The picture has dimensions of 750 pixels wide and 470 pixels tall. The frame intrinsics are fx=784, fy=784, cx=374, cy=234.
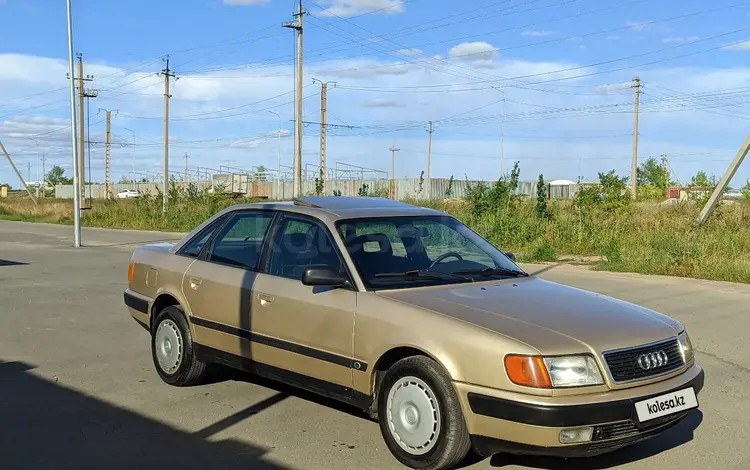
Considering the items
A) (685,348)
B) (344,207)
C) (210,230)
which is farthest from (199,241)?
(685,348)

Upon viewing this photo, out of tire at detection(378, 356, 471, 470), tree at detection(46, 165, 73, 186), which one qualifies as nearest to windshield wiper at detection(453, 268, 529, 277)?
tire at detection(378, 356, 471, 470)

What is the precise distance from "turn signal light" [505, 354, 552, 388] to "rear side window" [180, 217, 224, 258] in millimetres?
3239

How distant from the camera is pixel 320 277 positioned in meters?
5.02

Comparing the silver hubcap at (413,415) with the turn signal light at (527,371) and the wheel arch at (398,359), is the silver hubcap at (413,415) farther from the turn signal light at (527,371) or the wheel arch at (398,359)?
the turn signal light at (527,371)

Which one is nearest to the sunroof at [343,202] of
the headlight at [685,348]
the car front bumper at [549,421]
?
the car front bumper at [549,421]

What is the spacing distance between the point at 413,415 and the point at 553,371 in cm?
90

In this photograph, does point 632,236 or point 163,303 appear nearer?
point 163,303

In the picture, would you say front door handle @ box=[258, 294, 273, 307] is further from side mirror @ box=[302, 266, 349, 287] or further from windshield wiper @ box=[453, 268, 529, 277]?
windshield wiper @ box=[453, 268, 529, 277]

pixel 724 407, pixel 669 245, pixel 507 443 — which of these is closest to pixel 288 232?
pixel 507 443

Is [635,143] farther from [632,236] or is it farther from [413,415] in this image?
[413,415]

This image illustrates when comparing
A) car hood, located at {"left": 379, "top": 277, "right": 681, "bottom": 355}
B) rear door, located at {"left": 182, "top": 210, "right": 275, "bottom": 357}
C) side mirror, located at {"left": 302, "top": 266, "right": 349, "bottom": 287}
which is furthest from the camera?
rear door, located at {"left": 182, "top": 210, "right": 275, "bottom": 357}

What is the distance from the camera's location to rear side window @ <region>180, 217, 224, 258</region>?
6590 mm

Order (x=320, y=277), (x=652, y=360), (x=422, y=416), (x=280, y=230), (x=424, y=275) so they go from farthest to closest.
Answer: (x=280, y=230), (x=424, y=275), (x=320, y=277), (x=422, y=416), (x=652, y=360)

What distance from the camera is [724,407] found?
20.0ft
